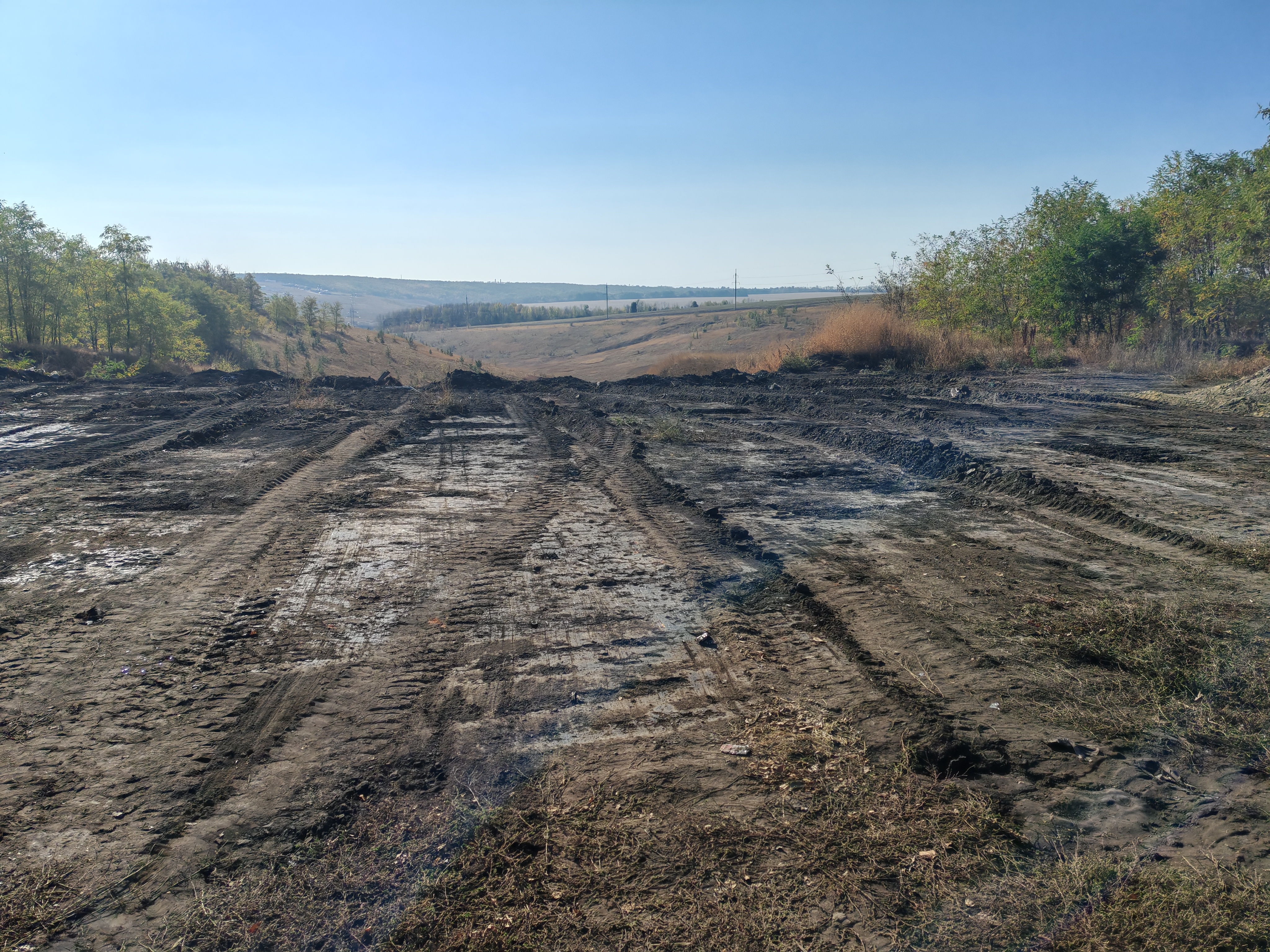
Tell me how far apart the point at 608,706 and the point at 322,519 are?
463cm

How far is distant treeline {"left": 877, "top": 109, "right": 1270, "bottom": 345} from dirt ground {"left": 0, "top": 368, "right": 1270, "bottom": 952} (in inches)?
560

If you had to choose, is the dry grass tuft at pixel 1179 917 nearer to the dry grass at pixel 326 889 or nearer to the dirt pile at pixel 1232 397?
the dry grass at pixel 326 889

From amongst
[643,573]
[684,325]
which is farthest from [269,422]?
[684,325]

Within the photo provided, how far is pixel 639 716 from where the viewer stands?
11.4 feet

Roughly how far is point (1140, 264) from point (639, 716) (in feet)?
75.5

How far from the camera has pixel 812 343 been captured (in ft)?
78.0

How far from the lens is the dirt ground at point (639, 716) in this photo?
2.30m

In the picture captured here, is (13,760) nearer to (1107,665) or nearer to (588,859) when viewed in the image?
(588,859)

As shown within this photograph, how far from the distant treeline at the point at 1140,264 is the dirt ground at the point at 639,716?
46.7 feet

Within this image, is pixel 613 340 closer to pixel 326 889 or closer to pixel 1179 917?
pixel 326 889

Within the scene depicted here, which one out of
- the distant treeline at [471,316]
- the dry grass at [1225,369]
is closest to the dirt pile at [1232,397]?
the dry grass at [1225,369]

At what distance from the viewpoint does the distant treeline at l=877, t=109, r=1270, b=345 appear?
17.9 metres

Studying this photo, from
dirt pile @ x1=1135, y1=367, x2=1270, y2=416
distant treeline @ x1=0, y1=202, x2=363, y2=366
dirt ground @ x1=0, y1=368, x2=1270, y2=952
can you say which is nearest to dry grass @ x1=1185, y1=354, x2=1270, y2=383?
dirt pile @ x1=1135, y1=367, x2=1270, y2=416

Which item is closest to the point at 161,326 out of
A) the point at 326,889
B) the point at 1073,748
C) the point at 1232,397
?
the point at 326,889
